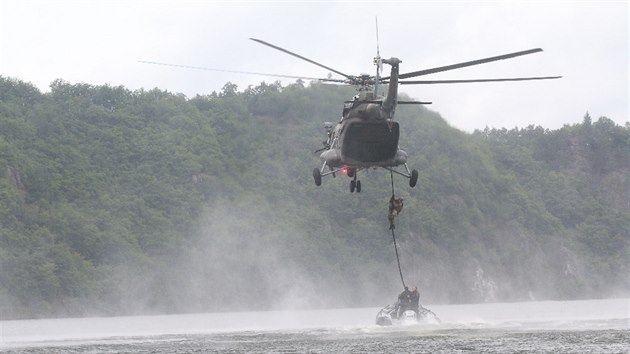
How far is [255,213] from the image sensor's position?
505ft

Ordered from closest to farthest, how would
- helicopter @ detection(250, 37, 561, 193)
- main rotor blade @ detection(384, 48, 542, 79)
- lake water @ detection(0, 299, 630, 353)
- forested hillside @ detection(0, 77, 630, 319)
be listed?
main rotor blade @ detection(384, 48, 542, 79) → helicopter @ detection(250, 37, 561, 193) → lake water @ detection(0, 299, 630, 353) → forested hillside @ detection(0, 77, 630, 319)

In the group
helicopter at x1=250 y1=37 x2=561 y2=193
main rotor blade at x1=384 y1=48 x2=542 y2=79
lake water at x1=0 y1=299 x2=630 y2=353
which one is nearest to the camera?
main rotor blade at x1=384 y1=48 x2=542 y2=79

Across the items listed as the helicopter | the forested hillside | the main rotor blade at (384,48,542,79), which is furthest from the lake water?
the forested hillside

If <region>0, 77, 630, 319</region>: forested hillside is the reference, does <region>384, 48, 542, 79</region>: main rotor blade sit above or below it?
below

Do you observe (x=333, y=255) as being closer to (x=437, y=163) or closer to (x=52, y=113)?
(x=437, y=163)

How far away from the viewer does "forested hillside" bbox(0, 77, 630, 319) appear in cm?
12938

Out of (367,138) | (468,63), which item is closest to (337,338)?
(367,138)

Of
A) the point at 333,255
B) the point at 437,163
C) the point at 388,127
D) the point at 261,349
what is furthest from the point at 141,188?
the point at 388,127

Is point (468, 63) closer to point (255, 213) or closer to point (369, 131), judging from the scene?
point (369, 131)

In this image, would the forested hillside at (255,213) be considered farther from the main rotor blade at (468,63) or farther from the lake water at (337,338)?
the main rotor blade at (468,63)

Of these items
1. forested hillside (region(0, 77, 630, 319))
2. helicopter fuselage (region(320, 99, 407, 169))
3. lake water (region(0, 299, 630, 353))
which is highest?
forested hillside (region(0, 77, 630, 319))

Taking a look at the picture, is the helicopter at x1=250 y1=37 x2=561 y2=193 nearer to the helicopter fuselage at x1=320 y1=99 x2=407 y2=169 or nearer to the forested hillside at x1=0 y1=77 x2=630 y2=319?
the helicopter fuselage at x1=320 y1=99 x2=407 y2=169

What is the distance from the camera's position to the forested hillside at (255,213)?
129375mm

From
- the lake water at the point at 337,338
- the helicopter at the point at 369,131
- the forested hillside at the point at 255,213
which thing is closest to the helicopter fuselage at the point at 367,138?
the helicopter at the point at 369,131
